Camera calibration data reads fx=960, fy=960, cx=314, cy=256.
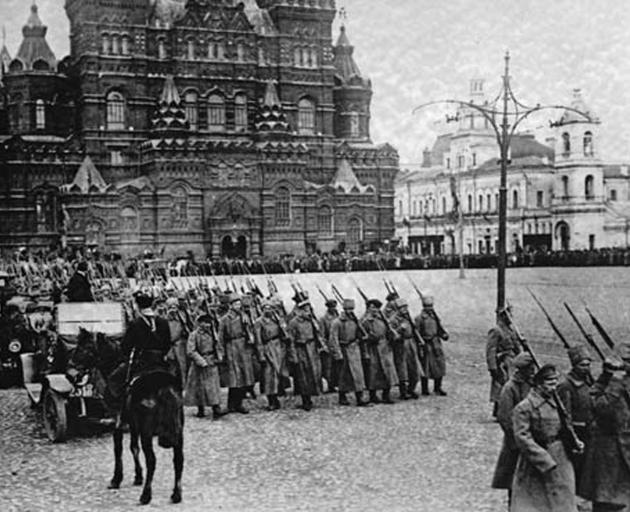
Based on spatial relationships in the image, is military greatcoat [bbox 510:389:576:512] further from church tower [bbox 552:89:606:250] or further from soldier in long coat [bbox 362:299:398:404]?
church tower [bbox 552:89:606:250]

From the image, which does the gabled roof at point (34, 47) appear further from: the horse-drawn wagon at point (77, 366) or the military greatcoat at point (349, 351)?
the military greatcoat at point (349, 351)

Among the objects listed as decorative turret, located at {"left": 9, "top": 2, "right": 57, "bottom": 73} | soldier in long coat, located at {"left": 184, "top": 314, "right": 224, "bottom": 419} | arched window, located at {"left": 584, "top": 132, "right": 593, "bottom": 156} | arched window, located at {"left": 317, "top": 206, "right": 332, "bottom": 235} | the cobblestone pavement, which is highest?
decorative turret, located at {"left": 9, "top": 2, "right": 57, "bottom": 73}

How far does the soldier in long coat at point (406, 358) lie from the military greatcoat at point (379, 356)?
0.13m

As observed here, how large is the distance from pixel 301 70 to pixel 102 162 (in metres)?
14.3

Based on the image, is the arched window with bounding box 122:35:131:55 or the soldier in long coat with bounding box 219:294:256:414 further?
the arched window with bounding box 122:35:131:55

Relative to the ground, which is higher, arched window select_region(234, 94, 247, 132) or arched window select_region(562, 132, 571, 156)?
arched window select_region(234, 94, 247, 132)

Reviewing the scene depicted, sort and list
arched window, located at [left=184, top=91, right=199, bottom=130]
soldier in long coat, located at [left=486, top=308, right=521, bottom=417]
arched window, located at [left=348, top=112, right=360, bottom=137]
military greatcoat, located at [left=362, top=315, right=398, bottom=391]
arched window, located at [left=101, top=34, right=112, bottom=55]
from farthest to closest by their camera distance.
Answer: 1. arched window, located at [left=348, top=112, right=360, bottom=137]
2. arched window, located at [left=184, top=91, right=199, bottom=130]
3. arched window, located at [left=101, top=34, right=112, bottom=55]
4. military greatcoat, located at [left=362, top=315, right=398, bottom=391]
5. soldier in long coat, located at [left=486, top=308, right=521, bottom=417]

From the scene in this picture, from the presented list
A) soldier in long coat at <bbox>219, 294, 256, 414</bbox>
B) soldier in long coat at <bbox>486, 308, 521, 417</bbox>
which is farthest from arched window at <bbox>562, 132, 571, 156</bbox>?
soldier in long coat at <bbox>486, 308, 521, 417</bbox>

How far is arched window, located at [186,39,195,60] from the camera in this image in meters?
57.4

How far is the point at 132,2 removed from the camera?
5597 cm

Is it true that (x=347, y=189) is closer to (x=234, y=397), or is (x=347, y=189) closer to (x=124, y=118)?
(x=124, y=118)

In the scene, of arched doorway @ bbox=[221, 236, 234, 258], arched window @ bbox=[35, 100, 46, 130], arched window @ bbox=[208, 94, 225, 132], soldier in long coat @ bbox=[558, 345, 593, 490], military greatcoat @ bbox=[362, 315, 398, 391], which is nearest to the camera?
soldier in long coat @ bbox=[558, 345, 593, 490]

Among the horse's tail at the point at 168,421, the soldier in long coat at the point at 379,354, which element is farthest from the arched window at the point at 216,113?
the horse's tail at the point at 168,421

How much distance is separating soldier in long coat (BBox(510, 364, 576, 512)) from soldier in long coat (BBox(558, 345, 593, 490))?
65cm
